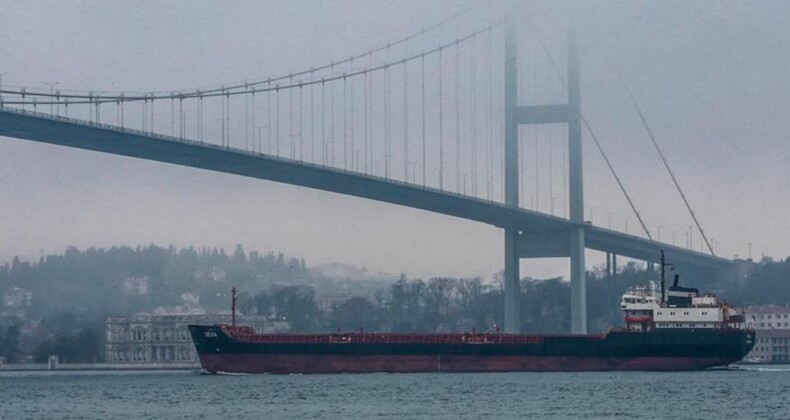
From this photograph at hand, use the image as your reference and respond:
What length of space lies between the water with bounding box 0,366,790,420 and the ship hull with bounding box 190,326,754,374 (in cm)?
75

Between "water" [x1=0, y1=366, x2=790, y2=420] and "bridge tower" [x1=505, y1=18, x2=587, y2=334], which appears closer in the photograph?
"water" [x1=0, y1=366, x2=790, y2=420]

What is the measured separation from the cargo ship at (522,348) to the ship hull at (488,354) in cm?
3

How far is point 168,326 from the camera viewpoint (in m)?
88.4

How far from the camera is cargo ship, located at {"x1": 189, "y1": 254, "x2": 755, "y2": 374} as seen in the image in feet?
191

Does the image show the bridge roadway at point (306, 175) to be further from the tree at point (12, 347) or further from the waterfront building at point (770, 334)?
the tree at point (12, 347)

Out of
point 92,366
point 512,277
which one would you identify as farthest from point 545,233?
point 92,366

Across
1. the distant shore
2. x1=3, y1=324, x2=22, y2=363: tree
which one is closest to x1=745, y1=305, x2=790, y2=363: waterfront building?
the distant shore

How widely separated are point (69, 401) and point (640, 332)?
61.9ft

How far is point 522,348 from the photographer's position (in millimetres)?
59094

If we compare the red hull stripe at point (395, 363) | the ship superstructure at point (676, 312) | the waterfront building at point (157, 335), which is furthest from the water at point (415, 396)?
the waterfront building at point (157, 335)

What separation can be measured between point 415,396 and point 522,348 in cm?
1336

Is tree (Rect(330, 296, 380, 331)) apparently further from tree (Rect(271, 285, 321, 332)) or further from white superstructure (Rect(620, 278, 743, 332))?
white superstructure (Rect(620, 278, 743, 332))

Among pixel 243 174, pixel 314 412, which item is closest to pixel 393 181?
pixel 243 174

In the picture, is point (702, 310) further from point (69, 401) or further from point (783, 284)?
point (783, 284)
